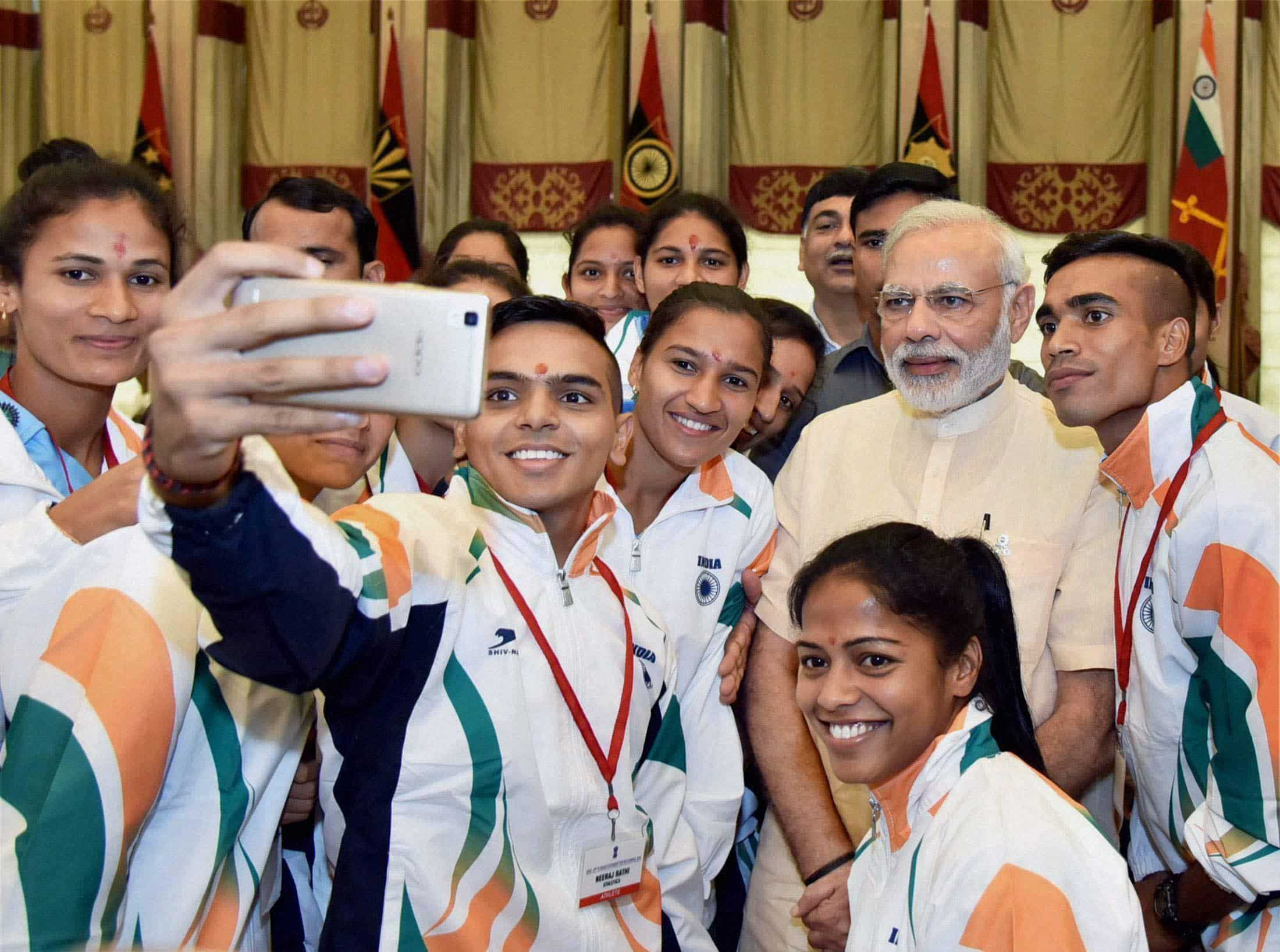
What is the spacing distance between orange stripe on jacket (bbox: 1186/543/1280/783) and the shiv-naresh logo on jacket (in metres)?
1.23

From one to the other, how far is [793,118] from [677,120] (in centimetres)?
81

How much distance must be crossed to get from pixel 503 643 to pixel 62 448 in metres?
0.98

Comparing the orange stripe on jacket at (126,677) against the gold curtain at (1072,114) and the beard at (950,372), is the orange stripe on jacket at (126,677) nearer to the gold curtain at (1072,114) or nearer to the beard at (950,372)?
the beard at (950,372)

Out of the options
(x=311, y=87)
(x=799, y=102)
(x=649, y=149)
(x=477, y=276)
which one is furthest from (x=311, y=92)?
(x=477, y=276)

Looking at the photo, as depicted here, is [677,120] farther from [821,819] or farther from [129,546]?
[129,546]

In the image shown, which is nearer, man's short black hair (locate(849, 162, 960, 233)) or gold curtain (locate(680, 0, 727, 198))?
man's short black hair (locate(849, 162, 960, 233))

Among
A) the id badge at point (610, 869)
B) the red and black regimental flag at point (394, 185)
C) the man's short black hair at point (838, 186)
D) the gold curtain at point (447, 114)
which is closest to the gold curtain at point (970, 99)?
the gold curtain at point (447, 114)

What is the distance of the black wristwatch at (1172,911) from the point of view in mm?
2426

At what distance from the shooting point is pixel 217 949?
70.9 inches

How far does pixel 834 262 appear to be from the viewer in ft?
13.0

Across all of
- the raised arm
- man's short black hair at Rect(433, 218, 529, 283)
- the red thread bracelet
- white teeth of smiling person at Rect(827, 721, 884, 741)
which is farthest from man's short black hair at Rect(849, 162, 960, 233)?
the red thread bracelet

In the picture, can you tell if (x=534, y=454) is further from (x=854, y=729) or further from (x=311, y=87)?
(x=311, y=87)

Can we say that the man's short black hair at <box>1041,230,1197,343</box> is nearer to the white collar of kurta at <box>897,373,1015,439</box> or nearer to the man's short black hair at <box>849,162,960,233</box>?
the white collar of kurta at <box>897,373,1015,439</box>

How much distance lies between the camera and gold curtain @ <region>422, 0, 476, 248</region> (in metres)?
8.63
